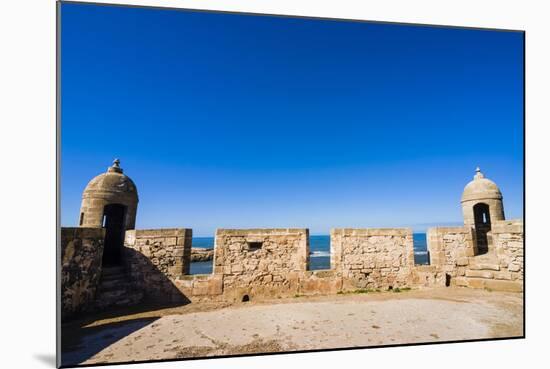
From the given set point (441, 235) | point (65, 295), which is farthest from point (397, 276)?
point (65, 295)

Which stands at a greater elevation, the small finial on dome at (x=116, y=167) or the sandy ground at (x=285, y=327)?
the small finial on dome at (x=116, y=167)

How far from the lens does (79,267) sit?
15.9 feet

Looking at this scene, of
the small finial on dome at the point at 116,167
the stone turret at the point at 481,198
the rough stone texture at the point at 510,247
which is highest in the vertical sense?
the small finial on dome at the point at 116,167

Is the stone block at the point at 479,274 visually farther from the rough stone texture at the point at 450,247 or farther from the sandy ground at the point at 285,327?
the sandy ground at the point at 285,327

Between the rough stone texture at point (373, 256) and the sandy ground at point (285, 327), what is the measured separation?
2.32 ft

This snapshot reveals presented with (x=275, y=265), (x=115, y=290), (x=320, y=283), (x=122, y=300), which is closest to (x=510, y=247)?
(x=320, y=283)

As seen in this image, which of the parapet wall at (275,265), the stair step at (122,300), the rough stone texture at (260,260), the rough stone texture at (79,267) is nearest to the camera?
the rough stone texture at (79,267)

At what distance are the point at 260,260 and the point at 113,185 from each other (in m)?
3.68

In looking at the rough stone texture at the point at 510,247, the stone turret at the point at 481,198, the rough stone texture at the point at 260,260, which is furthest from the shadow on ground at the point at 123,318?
the stone turret at the point at 481,198

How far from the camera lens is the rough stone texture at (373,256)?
6270mm

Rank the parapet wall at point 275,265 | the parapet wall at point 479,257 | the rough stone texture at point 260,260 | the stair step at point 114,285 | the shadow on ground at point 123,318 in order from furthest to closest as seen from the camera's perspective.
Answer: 1. the parapet wall at point 479,257
2. the rough stone texture at point 260,260
3. the parapet wall at point 275,265
4. the stair step at point 114,285
5. the shadow on ground at point 123,318

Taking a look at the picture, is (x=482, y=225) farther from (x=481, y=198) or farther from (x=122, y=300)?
(x=122, y=300)

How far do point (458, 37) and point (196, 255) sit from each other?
2767 cm
